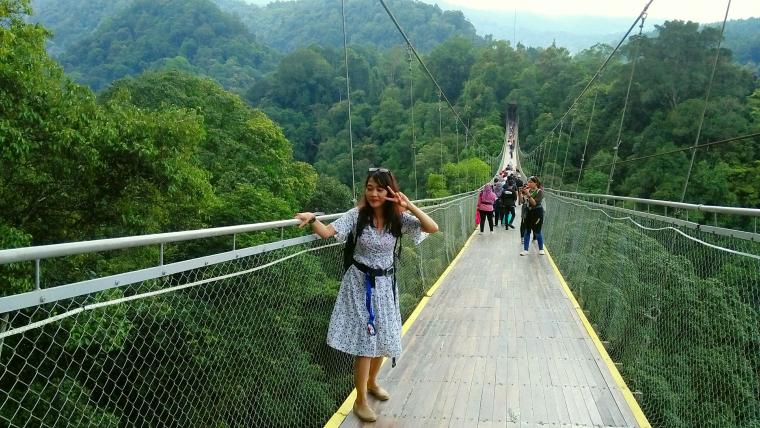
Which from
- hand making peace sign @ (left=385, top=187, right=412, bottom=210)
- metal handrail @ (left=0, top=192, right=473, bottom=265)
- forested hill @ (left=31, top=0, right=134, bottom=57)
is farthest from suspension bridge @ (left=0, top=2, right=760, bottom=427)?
forested hill @ (left=31, top=0, right=134, bottom=57)

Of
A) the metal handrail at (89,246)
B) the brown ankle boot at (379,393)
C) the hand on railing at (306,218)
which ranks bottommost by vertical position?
the brown ankle boot at (379,393)

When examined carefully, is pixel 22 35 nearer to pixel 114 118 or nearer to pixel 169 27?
pixel 114 118

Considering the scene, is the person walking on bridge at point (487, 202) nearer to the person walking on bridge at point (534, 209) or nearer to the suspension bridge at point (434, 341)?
the person walking on bridge at point (534, 209)

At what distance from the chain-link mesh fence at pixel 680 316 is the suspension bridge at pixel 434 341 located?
1 cm

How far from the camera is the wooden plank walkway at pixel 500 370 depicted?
2.49m

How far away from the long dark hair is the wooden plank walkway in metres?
0.88

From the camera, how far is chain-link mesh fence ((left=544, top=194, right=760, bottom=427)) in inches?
82.7

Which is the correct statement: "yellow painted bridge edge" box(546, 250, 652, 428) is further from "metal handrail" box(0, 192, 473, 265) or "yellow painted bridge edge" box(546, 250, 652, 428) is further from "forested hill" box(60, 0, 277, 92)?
"forested hill" box(60, 0, 277, 92)

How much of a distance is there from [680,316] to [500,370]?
0.97 meters

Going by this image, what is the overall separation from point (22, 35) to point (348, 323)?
321 inches

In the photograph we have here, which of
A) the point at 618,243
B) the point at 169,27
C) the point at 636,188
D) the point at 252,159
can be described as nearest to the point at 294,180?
the point at 252,159

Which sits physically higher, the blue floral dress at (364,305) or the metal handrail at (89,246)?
the metal handrail at (89,246)

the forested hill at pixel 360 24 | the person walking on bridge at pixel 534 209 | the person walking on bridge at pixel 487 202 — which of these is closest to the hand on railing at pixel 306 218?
the person walking on bridge at pixel 534 209

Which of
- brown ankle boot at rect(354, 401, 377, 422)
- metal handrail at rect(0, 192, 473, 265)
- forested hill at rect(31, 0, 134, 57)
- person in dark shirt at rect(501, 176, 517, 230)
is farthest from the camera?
forested hill at rect(31, 0, 134, 57)
